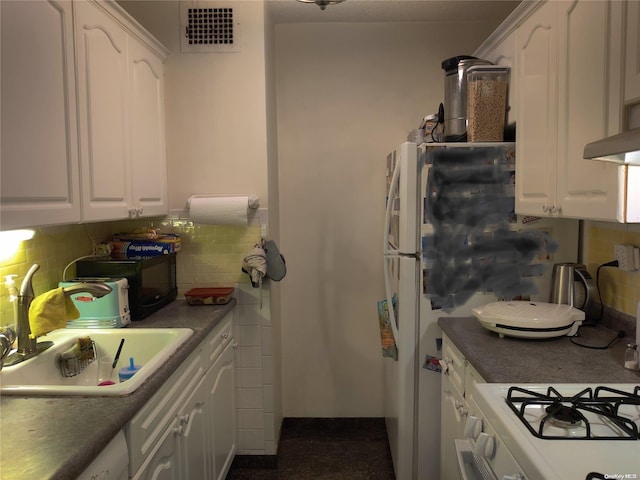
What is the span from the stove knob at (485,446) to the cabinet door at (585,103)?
75 centimetres

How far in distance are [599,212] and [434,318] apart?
90cm

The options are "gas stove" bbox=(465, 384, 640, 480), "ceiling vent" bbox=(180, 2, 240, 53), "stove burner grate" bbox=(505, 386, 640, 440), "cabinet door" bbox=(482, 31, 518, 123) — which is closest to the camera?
"gas stove" bbox=(465, 384, 640, 480)

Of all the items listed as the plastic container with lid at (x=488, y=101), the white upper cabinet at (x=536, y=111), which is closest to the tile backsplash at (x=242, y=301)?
the plastic container with lid at (x=488, y=101)

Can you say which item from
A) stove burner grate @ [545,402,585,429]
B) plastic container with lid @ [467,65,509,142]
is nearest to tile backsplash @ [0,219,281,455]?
plastic container with lid @ [467,65,509,142]

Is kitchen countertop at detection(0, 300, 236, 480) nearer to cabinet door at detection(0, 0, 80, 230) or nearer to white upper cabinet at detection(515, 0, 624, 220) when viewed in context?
cabinet door at detection(0, 0, 80, 230)

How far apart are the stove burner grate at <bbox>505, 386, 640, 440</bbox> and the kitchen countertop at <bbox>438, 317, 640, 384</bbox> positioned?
0.16 m

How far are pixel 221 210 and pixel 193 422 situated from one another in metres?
1.03

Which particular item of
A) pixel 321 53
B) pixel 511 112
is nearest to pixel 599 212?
pixel 511 112

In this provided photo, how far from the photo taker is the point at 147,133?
235 cm

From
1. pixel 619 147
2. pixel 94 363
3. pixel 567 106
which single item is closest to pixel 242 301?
pixel 94 363

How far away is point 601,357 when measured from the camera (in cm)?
164

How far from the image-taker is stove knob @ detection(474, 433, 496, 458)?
3.90ft

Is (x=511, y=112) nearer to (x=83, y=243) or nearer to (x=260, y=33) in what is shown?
(x=260, y=33)

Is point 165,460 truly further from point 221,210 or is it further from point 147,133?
point 147,133
